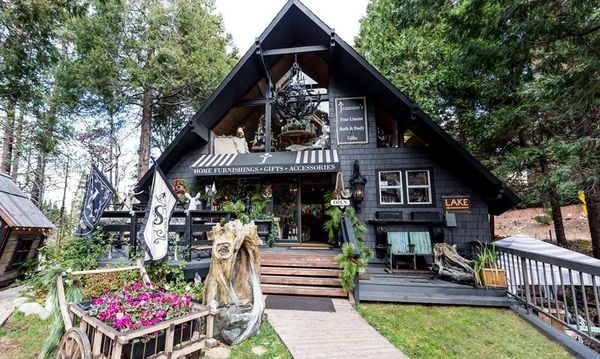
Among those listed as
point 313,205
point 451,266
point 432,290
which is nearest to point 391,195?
point 451,266

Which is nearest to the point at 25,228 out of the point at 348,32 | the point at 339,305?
the point at 339,305

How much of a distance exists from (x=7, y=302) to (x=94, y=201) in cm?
Result: 240

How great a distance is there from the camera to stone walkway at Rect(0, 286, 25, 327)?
4.27 meters

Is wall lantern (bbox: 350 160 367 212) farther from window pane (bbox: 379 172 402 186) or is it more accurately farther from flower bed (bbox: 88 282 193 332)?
flower bed (bbox: 88 282 193 332)

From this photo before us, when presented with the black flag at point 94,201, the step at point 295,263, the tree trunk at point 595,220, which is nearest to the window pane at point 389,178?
the step at point 295,263

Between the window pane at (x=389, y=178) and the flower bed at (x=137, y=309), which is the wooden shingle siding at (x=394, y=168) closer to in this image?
the window pane at (x=389, y=178)

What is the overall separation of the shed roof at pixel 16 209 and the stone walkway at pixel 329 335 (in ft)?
19.0

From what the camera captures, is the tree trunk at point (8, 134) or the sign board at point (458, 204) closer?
the sign board at point (458, 204)

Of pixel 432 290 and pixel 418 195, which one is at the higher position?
pixel 418 195

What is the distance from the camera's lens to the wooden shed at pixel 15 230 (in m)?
5.42

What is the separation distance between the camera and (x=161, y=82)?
12102 mm

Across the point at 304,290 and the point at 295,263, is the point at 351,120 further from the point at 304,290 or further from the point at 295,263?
the point at 304,290

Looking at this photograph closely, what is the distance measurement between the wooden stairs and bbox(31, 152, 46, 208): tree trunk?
13007 mm

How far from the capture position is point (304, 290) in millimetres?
5641
